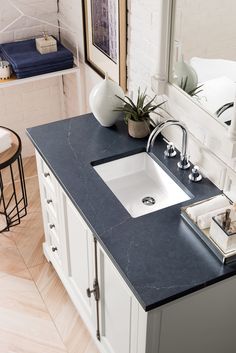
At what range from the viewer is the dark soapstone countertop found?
6.02ft

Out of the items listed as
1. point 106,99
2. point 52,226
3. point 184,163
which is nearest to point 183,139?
point 184,163

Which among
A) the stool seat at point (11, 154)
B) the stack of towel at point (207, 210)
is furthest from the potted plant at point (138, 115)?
the stool seat at point (11, 154)

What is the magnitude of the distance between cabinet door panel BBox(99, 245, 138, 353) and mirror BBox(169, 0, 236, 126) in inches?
27.8

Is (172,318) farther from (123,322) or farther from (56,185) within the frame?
(56,185)

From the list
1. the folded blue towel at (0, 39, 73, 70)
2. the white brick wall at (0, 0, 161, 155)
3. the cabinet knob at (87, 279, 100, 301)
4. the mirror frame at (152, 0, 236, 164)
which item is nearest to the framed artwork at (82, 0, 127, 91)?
the white brick wall at (0, 0, 161, 155)

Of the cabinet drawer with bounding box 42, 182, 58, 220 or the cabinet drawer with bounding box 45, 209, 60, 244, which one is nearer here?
the cabinet drawer with bounding box 42, 182, 58, 220

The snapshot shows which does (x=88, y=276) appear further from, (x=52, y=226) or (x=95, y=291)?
(x=52, y=226)

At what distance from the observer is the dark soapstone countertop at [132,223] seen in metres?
1.84

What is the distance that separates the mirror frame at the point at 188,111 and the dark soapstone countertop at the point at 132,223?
6.5 inches

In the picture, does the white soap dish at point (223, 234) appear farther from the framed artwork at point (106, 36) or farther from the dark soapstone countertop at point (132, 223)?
the framed artwork at point (106, 36)

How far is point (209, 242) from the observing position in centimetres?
194

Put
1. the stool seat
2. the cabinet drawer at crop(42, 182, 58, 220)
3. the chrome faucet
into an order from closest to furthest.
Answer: the chrome faucet, the cabinet drawer at crop(42, 182, 58, 220), the stool seat

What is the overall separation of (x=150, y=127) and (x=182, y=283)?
98 cm

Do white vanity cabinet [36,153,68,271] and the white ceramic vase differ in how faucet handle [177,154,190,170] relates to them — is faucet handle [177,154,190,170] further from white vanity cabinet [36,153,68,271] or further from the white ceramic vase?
white vanity cabinet [36,153,68,271]
